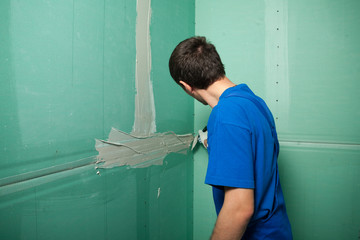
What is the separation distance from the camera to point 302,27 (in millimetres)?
1480

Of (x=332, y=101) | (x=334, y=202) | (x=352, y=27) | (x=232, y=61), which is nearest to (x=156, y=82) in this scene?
(x=232, y=61)

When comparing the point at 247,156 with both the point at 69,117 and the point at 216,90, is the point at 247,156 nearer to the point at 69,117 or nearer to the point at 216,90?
the point at 216,90

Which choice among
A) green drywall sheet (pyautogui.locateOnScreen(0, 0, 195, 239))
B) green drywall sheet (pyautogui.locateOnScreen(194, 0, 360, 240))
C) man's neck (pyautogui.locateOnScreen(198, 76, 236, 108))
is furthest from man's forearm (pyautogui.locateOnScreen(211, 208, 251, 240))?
green drywall sheet (pyautogui.locateOnScreen(194, 0, 360, 240))

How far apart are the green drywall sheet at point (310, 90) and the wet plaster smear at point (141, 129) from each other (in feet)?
2.37

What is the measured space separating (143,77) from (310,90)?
1.11m

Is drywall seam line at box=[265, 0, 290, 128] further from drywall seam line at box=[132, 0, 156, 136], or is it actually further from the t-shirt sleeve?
the t-shirt sleeve

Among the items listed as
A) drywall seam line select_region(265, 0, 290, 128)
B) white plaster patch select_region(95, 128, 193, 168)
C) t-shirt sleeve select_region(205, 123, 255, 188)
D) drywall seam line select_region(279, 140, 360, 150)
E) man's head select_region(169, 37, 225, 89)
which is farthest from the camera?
drywall seam line select_region(265, 0, 290, 128)

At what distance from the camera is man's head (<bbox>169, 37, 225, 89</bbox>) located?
80cm

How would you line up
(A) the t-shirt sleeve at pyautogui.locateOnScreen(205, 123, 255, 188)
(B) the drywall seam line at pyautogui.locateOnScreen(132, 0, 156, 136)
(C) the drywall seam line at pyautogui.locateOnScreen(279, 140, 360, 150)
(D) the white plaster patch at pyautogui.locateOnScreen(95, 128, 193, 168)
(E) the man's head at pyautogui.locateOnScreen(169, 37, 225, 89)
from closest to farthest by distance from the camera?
(A) the t-shirt sleeve at pyautogui.locateOnScreen(205, 123, 255, 188), (E) the man's head at pyautogui.locateOnScreen(169, 37, 225, 89), (D) the white plaster patch at pyautogui.locateOnScreen(95, 128, 193, 168), (B) the drywall seam line at pyautogui.locateOnScreen(132, 0, 156, 136), (C) the drywall seam line at pyautogui.locateOnScreen(279, 140, 360, 150)

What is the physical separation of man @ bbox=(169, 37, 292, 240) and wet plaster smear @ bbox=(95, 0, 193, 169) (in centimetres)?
39

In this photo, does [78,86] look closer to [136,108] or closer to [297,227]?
[136,108]

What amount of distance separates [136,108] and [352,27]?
1430mm

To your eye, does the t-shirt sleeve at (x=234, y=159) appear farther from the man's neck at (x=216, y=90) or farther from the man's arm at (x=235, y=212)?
the man's neck at (x=216, y=90)

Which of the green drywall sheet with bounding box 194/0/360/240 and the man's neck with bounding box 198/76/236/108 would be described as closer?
the man's neck with bounding box 198/76/236/108
